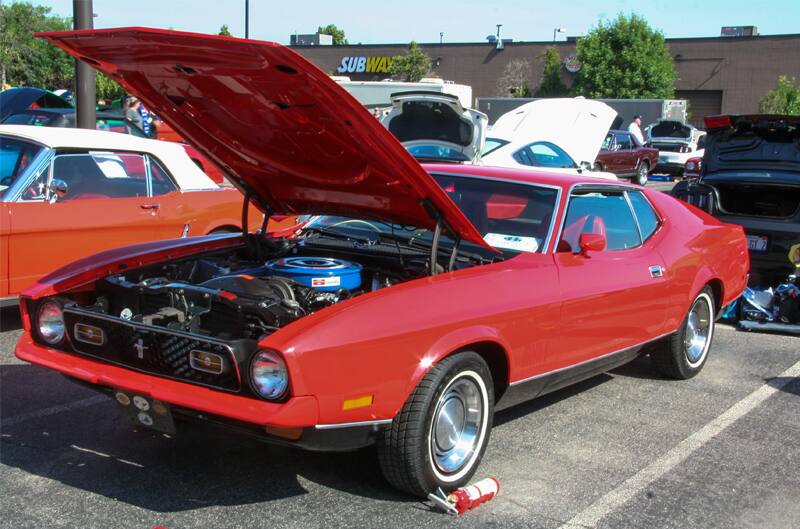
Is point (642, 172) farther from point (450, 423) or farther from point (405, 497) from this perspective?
point (405, 497)

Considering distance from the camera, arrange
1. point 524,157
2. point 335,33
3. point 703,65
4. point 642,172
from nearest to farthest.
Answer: point 524,157, point 642,172, point 703,65, point 335,33

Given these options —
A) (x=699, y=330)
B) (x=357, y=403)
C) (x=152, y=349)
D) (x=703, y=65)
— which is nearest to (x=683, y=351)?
(x=699, y=330)

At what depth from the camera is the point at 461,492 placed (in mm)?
3609

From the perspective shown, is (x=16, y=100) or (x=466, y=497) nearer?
(x=466, y=497)

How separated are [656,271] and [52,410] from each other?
3.55 meters

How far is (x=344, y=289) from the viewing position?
411 centimetres

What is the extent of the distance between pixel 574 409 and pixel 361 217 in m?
1.71

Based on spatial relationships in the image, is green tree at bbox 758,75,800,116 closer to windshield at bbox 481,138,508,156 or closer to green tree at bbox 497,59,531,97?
green tree at bbox 497,59,531,97

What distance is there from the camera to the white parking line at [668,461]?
361cm

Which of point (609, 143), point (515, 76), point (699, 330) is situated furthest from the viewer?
point (515, 76)

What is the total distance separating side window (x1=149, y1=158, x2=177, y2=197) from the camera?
727 centimetres

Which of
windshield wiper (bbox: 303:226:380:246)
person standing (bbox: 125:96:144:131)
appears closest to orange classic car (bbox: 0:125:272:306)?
windshield wiper (bbox: 303:226:380:246)

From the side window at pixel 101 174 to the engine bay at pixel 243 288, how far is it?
96.9 inches

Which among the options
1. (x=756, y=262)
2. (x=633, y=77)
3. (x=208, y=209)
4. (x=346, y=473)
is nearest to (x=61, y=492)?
(x=346, y=473)
